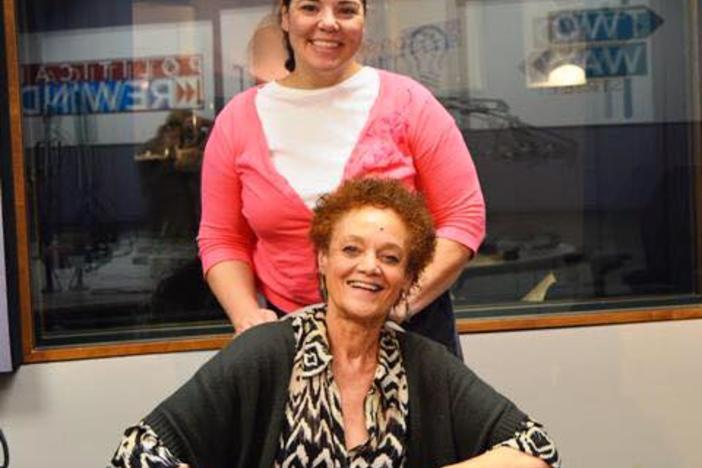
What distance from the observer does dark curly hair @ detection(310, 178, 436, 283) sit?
1763 millimetres

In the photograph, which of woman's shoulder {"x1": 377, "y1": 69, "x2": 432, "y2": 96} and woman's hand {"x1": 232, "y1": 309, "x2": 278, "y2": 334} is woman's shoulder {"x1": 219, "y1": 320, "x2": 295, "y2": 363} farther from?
woman's shoulder {"x1": 377, "y1": 69, "x2": 432, "y2": 96}

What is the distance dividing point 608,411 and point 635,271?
50 cm

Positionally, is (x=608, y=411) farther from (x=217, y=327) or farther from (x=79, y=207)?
(x=79, y=207)

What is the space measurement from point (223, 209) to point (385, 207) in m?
0.46

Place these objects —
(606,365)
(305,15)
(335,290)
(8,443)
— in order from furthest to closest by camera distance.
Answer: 1. (606,365)
2. (8,443)
3. (305,15)
4. (335,290)

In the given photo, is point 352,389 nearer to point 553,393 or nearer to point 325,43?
point 325,43

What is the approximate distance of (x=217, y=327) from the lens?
10.9 feet

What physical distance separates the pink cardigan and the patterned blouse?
0.24m

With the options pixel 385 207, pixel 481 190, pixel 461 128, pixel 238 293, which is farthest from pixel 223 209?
pixel 461 128

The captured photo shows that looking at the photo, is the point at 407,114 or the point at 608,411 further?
the point at 608,411

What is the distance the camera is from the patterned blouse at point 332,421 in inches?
68.0

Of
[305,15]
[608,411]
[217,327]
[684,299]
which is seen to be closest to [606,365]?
[608,411]

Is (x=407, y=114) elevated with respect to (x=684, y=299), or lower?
elevated

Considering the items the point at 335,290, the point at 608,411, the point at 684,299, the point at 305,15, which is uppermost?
the point at 305,15
